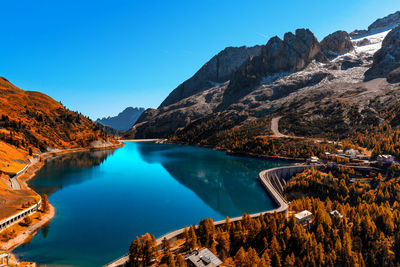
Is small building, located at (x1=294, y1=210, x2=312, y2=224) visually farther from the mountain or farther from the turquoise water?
the mountain

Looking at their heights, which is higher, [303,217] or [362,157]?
[362,157]

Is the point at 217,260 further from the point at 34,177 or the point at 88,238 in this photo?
the point at 34,177

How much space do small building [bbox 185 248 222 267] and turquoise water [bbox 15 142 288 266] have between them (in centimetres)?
1564

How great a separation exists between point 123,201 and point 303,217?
52415 millimetres

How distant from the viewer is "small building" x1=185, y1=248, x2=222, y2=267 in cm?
3603

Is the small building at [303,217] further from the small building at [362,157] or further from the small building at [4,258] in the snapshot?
the small building at [362,157]

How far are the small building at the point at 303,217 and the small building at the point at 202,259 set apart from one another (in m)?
25.5

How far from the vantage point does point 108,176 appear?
372 feet

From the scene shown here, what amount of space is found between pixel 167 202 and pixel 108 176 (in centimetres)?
4961

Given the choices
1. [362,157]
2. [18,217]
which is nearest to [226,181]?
[362,157]

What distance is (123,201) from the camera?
2992 inches

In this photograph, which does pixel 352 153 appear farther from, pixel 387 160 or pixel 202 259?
pixel 202 259

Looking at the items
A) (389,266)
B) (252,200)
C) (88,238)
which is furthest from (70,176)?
(389,266)

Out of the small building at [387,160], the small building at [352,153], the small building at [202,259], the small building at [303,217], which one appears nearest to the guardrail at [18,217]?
the small building at [202,259]
